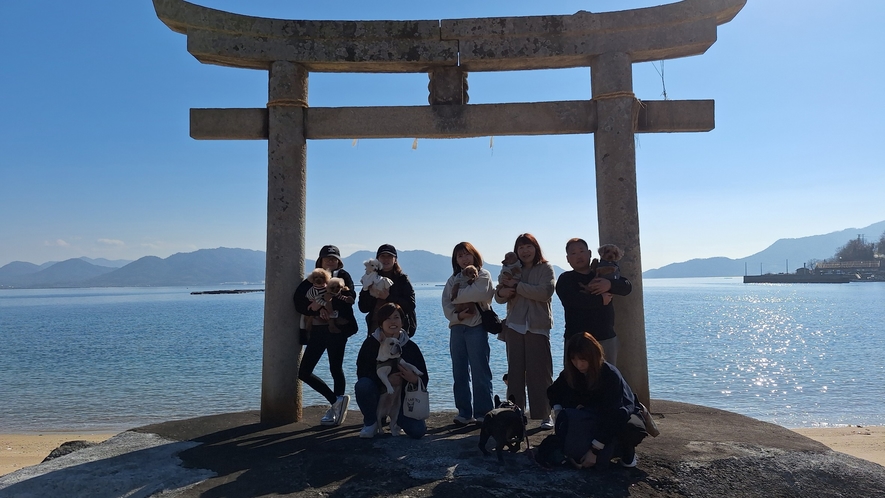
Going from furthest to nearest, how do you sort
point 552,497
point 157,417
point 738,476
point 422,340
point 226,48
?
point 422,340 < point 157,417 < point 226,48 < point 738,476 < point 552,497

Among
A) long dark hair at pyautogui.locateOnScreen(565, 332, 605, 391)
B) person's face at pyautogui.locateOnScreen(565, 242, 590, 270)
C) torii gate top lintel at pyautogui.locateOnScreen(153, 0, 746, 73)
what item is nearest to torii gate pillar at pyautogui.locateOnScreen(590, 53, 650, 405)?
torii gate top lintel at pyautogui.locateOnScreen(153, 0, 746, 73)

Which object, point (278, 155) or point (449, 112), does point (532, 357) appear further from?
point (278, 155)

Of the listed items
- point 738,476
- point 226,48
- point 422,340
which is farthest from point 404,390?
point 422,340

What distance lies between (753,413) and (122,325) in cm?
3559

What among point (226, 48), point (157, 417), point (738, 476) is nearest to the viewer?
point (738, 476)

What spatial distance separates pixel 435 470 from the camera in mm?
3723

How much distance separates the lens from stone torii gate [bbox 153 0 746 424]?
5.27 meters

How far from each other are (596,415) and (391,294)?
2.02 metres

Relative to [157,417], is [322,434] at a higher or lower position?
higher

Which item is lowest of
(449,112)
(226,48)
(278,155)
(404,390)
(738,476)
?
(738,476)

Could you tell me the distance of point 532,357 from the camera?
477cm

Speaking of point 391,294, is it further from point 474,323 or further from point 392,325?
point 474,323

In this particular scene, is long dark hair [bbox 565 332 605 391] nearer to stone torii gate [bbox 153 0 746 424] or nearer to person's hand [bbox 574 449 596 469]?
person's hand [bbox 574 449 596 469]

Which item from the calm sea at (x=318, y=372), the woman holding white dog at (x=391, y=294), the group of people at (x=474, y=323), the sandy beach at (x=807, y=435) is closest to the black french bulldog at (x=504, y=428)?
the group of people at (x=474, y=323)
